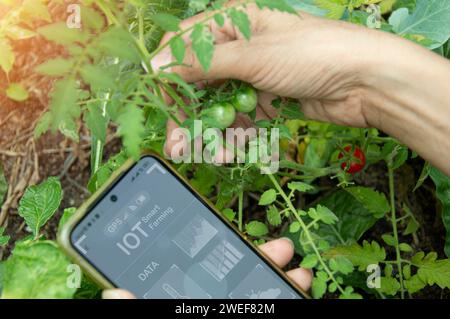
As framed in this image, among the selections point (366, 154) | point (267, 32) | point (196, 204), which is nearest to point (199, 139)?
point (196, 204)

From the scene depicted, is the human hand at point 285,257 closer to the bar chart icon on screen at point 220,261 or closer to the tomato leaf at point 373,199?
the bar chart icon on screen at point 220,261

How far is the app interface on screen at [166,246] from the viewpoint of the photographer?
1.04 metres

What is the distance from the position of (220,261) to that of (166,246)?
10 cm

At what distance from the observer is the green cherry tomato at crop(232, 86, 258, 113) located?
1.10 metres

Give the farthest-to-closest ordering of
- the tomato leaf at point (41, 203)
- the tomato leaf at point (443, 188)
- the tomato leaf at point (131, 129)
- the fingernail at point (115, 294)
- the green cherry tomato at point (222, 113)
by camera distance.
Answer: the tomato leaf at point (443, 188) < the tomato leaf at point (41, 203) < the green cherry tomato at point (222, 113) < the fingernail at point (115, 294) < the tomato leaf at point (131, 129)

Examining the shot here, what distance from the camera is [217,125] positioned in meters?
1.00

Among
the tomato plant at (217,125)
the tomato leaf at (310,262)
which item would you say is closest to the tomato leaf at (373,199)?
the tomato plant at (217,125)

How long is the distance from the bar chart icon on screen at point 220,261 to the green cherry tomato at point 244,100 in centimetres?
25

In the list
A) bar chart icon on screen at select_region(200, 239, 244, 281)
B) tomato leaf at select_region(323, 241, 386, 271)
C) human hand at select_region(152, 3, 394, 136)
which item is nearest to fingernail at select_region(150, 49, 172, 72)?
human hand at select_region(152, 3, 394, 136)

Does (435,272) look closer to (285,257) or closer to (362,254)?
(362,254)

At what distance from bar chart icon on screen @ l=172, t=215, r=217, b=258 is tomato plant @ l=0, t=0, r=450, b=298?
77 mm

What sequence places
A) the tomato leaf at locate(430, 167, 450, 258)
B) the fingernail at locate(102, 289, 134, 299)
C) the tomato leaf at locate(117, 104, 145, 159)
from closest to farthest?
the tomato leaf at locate(117, 104, 145, 159)
the fingernail at locate(102, 289, 134, 299)
the tomato leaf at locate(430, 167, 450, 258)

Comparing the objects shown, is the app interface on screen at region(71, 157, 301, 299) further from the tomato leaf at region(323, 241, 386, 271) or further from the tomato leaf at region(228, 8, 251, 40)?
the tomato leaf at region(228, 8, 251, 40)

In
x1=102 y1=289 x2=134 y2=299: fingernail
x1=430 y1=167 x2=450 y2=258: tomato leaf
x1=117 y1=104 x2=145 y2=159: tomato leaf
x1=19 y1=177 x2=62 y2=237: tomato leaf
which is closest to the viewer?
x1=117 y1=104 x2=145 y2=159: tomato leaf
